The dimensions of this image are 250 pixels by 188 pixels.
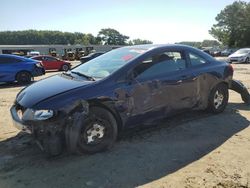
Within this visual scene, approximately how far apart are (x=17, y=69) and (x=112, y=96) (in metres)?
11.1

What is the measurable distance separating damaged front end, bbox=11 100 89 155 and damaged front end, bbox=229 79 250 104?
4.28m

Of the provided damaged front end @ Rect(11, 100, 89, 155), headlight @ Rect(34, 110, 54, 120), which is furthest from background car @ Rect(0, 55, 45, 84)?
headlight @ Rect(34, 110, 54, 120)

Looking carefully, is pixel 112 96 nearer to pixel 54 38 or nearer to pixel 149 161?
pixel 149 161

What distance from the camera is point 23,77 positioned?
51.0 feet

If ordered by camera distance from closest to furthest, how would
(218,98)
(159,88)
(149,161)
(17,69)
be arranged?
(149,161) < (159,88) < (218,98) < (17,69)

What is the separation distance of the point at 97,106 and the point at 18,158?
1.34 meters

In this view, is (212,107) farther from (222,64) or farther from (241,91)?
(241,91)

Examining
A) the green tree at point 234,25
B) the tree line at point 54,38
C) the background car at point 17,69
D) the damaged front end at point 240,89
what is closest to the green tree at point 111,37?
the tree line at point 54,38

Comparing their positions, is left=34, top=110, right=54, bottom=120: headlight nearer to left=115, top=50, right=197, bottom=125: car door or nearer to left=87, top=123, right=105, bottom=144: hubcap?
left=87, top=123, right=105, bottom=144: hubcap

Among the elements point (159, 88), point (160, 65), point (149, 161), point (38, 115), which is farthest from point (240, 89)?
point (38, 115)

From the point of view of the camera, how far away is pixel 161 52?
20.3 ft

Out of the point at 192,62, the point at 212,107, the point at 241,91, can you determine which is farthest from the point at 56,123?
the point at 241,91

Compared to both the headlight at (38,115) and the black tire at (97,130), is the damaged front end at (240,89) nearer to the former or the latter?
the black tire at (97,130)

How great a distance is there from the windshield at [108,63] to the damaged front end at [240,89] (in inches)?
112
